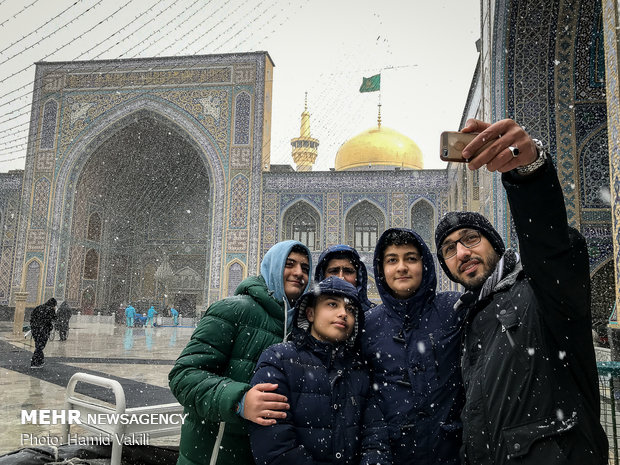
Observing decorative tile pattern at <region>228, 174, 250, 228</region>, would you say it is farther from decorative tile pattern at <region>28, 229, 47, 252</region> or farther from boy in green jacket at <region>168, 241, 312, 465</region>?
boy in green jacket at <region>168, 241, 312, 465</region>

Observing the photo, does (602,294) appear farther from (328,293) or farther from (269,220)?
(269,220)

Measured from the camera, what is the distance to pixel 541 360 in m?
1.03

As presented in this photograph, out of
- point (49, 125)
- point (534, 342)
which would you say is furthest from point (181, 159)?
point (534, 342)

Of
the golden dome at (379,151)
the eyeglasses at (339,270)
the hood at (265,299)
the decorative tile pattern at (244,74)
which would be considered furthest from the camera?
the golden dome at (379,151)

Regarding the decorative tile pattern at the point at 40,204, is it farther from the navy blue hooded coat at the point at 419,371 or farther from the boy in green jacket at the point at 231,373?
the navy blue hooded coat at the point at 419,371

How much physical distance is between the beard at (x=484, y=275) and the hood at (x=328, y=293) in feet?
1.01

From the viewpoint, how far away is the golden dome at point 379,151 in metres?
19.2

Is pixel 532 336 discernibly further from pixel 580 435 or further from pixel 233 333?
pixel 233 333

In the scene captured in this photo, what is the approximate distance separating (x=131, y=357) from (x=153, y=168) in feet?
43.5

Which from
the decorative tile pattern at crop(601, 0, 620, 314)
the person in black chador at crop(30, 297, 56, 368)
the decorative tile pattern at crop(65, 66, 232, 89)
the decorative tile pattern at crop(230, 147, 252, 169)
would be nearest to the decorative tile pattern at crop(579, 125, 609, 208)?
the decorative tile pattern at crop(601, 0, 620, 314)

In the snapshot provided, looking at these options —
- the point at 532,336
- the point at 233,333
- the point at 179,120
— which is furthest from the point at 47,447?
the point at 179,120

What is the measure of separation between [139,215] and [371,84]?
35.8ft

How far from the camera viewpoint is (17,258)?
15766mm

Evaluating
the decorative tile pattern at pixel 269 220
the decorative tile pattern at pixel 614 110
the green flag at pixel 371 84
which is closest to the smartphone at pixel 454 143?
the decorative tile pattern at pixel 614 110
